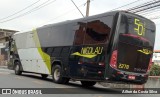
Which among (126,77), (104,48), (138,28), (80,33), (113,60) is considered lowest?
(126,77)

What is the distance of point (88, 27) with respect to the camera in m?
14.9

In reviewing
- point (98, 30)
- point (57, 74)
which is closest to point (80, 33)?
point (98, 30)

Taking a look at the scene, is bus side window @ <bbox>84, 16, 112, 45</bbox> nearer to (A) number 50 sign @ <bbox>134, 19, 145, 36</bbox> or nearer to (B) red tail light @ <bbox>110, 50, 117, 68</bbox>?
(B) red tail light @ <bbox>110, 50, 117, 68</bbox>

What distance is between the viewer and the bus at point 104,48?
523 inches

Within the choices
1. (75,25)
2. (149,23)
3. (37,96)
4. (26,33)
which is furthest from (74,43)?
(26,33)

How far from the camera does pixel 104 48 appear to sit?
1348 cm

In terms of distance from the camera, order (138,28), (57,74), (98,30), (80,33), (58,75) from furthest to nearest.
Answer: (57,74) < (58,75) < (80,33) < (98,30) < (138,28)

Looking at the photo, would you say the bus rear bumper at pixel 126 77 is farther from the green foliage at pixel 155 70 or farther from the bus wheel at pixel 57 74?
the green foliage at pixel 155 70

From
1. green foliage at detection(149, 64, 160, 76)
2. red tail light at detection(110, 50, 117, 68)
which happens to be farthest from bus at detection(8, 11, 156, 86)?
green foliage at detection(149, 64, 160, 76)

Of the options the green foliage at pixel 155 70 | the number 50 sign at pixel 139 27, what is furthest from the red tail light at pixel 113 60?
the green foliage at pixel 155 70

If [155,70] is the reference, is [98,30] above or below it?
above

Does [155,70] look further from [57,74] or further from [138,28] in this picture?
[138,28]

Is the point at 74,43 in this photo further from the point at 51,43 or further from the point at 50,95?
the point at 50,95

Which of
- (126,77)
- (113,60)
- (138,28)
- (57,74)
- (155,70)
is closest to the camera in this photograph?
(113,60)
